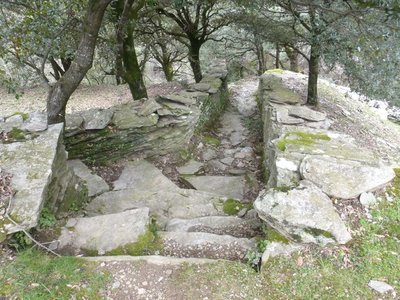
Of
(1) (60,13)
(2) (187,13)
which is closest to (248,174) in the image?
(1) (60,13)

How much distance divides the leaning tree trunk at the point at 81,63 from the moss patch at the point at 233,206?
10.4 ft

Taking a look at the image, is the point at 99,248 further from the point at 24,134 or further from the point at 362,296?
the point at 362,296

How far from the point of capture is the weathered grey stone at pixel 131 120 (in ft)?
22.0

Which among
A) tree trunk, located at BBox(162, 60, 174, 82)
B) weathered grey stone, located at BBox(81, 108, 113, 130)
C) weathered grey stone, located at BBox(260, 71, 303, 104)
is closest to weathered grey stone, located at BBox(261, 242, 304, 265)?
weathered grey stone, located at BBox(81, 108, 113, 130)

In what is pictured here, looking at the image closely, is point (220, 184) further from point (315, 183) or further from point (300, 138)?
point (315, 183)

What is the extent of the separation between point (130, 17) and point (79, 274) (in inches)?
248

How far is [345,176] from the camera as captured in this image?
3.86 m

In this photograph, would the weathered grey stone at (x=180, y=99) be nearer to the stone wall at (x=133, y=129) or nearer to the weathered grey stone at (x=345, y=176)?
the stone wall at (x=133, y=129)

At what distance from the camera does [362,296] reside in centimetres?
285

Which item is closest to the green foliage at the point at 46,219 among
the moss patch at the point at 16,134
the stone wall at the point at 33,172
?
the stone wall at the point at 33,172

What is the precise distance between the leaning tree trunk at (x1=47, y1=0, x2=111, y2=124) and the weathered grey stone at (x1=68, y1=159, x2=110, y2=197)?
39.0 inches

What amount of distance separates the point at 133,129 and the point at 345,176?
14.1 feet

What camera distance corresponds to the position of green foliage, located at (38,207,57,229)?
3818 millimetres

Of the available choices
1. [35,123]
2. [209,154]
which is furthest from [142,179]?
[35,123]
